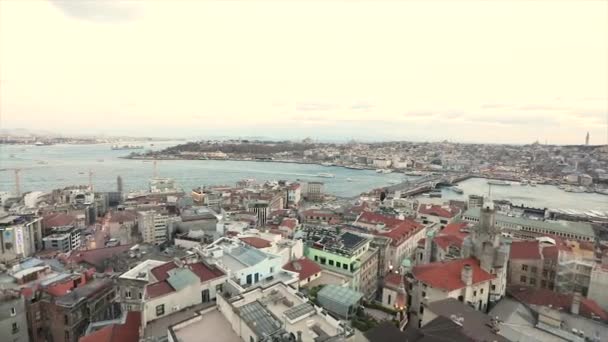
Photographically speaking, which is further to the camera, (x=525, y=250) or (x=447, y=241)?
(x=447, y=241)

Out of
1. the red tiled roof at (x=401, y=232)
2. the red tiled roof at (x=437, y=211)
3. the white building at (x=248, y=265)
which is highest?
the white building at (x=248, y=265)

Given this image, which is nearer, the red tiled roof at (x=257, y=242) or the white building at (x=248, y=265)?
the white building at (x=248, y=265)

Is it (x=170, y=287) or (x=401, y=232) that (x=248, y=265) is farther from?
(x=401, y=232)

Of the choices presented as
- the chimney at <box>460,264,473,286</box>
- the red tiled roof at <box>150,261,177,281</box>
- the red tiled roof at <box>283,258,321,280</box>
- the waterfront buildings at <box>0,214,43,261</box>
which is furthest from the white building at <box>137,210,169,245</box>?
the chimney at <box>460,264,473,286</box>

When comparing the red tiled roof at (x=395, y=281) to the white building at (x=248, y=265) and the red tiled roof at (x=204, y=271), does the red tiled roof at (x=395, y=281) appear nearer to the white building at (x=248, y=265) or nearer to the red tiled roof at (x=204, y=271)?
the white building at (x=248, y=265)

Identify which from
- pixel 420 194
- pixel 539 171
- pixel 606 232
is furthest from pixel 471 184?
pixel 606 232

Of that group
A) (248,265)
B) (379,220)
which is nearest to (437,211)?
(379,220)

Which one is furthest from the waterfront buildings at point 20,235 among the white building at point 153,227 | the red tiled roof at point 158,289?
the red tiled roof at point 158,289

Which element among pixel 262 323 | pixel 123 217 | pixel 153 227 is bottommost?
pixel 153 227
